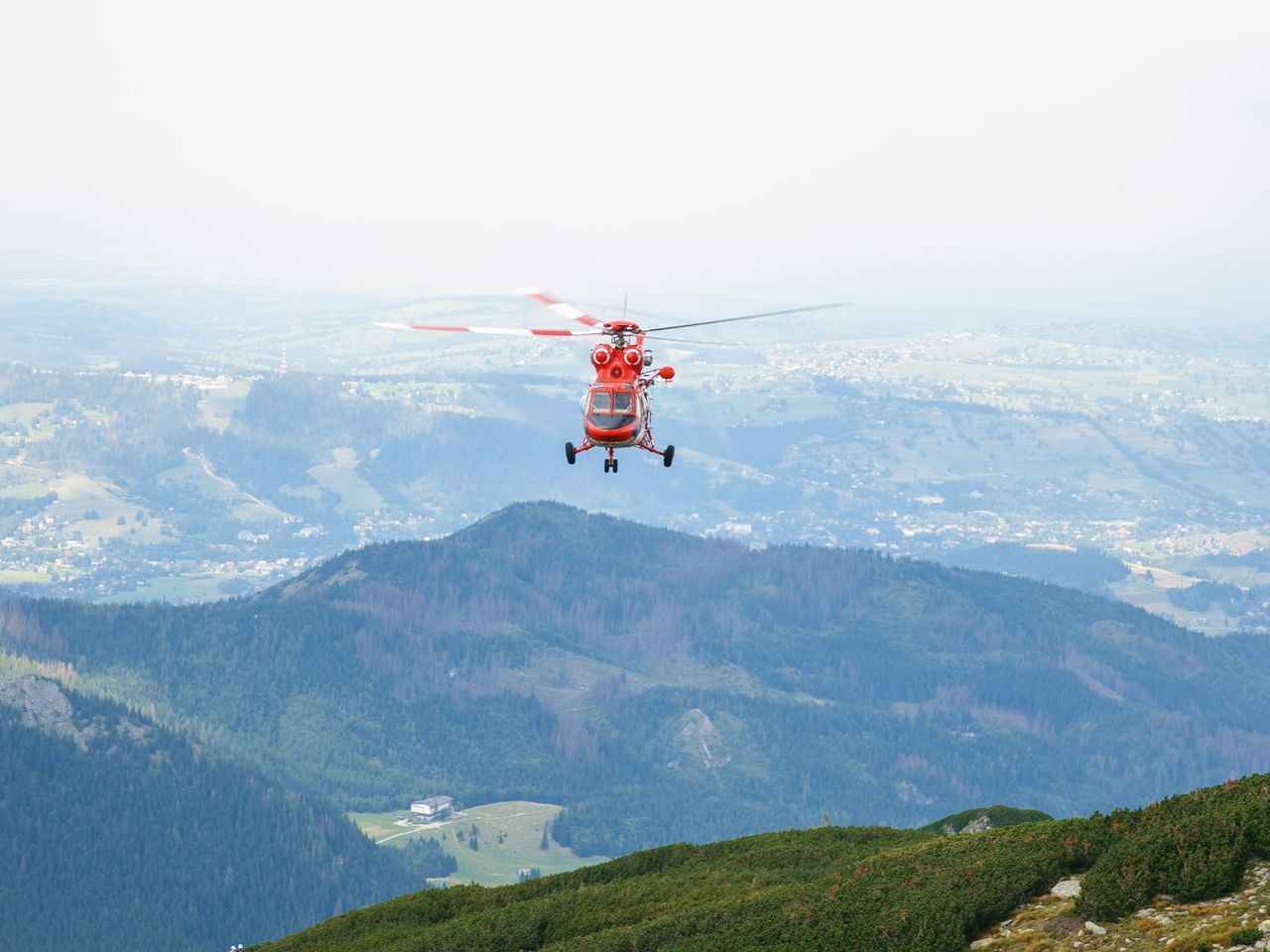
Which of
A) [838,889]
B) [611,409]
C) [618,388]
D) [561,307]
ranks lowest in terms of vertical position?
[838,889]

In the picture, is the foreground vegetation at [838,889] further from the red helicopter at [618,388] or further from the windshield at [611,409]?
the windshield at [611,409]

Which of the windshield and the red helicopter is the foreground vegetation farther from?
the windshield

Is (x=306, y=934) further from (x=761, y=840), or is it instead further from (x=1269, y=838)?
(x=1269, y=838)

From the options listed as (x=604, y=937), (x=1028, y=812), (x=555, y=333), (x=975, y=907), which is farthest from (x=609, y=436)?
(x=1028, y=812)

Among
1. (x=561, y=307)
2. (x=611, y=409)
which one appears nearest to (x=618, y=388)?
(x=611, y=409)

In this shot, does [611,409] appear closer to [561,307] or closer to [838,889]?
[561,307]

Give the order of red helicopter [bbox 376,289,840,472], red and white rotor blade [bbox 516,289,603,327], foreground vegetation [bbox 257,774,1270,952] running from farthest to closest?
red and white rotor blade [bbox 516,289,603,327], red helicopter [bbox 376,289,840,472], foreground vegetation [bbox 257,774,1270,952]

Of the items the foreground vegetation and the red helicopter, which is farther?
the red helicopter

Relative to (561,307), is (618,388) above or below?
below

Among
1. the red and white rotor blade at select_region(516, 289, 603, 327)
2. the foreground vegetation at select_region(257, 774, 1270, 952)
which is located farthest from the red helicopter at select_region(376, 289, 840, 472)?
the foreground vegetation at select_region(257, 774, 1270, 952)
